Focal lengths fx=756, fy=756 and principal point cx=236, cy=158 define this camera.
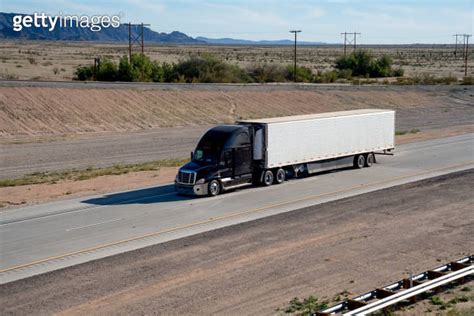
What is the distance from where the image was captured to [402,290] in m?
16.0

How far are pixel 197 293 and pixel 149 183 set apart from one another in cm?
1680

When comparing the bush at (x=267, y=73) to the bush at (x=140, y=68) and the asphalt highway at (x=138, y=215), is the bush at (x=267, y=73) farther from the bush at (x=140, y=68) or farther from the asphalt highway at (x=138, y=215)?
the asphalt highway at (x=138, y=215)

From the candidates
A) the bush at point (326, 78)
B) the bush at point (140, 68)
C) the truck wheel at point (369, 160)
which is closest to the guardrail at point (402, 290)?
the truck wheel at point (369, 160)

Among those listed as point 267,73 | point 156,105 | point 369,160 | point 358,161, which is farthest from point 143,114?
point 267,73

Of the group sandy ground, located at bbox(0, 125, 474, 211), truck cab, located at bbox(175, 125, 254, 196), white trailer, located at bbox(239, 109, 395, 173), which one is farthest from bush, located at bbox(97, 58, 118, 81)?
truck cab, located at bbox(175, 125, 254, 196)

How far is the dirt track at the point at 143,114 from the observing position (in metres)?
47.0

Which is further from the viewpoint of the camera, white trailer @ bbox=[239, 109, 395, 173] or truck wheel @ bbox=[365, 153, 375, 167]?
truck wheel @ bbox=[365, 153, 375, 167]

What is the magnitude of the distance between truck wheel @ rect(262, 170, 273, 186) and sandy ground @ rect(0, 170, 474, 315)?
17.1ft

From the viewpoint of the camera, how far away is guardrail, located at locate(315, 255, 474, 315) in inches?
568

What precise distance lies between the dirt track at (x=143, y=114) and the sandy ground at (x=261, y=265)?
20.7 m

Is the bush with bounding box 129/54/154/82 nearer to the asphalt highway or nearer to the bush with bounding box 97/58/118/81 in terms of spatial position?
the bush with bounding box 97/58/118/81

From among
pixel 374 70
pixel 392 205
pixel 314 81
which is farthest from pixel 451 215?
pixel 374 70

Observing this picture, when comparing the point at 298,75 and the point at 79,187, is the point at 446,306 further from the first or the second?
the point at 298,75

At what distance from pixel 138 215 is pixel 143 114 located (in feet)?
118
